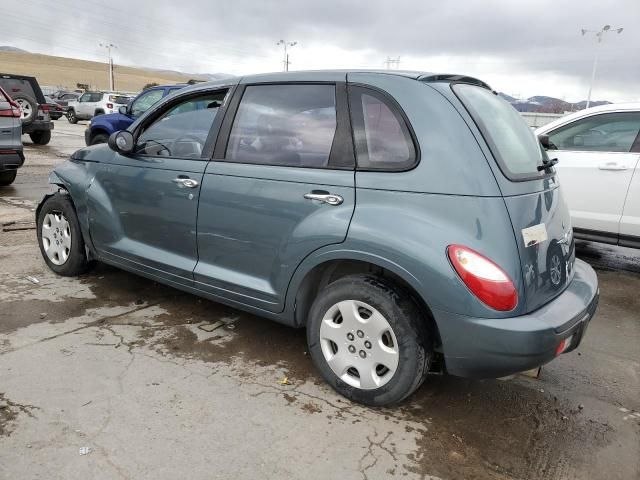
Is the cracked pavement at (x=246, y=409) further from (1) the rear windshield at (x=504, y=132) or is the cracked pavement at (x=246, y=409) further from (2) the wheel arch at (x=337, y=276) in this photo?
(1) the rear windshield at (x=504, y=132)

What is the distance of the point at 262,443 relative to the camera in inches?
97.2

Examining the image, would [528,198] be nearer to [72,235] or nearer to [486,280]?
[486,280]

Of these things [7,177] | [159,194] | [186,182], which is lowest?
[7,177]

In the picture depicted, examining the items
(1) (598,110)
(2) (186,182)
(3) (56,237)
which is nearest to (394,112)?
(2) (186,182)

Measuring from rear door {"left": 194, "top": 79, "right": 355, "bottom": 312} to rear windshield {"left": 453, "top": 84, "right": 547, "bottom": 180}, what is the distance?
2.21 feet

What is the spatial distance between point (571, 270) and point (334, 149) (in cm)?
151

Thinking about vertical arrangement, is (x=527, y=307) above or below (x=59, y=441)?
above

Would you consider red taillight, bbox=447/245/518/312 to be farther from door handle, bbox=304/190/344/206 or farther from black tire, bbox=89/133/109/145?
black tire, bbox=89/133/109/145

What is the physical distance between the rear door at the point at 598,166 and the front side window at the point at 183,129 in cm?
384

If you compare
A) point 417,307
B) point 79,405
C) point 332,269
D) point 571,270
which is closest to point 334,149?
point 332,269

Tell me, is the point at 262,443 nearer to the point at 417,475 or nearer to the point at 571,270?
the point at 417,475

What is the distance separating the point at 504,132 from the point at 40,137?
15817mm

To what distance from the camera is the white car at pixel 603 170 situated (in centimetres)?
519

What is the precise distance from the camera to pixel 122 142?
375 cm
